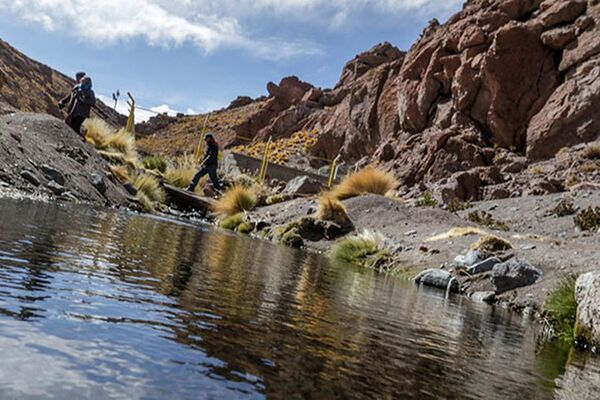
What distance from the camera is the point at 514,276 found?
9.19 metres

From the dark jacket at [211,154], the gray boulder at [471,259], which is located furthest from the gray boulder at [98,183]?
the gray boulder at [471,259]

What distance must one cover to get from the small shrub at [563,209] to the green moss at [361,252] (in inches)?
226

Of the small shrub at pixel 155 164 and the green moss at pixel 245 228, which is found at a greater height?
the small shrub at pixel 155 164

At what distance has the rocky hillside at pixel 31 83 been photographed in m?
61.5

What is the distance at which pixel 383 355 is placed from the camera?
3891 millimetres

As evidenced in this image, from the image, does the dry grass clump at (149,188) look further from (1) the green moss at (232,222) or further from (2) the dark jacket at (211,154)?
(1) the green moss at (232,222)

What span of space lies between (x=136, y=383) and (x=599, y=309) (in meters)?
4.58

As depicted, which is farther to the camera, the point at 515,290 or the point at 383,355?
the point at 515,290

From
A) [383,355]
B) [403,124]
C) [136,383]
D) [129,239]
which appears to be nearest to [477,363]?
[383,355]

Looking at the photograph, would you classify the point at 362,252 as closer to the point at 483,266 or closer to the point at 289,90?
the point at 483,266


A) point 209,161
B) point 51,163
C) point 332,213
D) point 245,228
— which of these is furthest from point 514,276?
point 209,161

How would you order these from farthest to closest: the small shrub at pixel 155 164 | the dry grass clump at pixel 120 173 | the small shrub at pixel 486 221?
the small shrub at pixel 155 164 < the dry grass clump at pixel 120 173 < the small shrub at pixel 486 221

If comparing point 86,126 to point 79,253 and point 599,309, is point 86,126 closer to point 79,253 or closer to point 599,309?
point 79,253

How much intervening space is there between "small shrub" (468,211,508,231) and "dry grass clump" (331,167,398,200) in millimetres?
3119
